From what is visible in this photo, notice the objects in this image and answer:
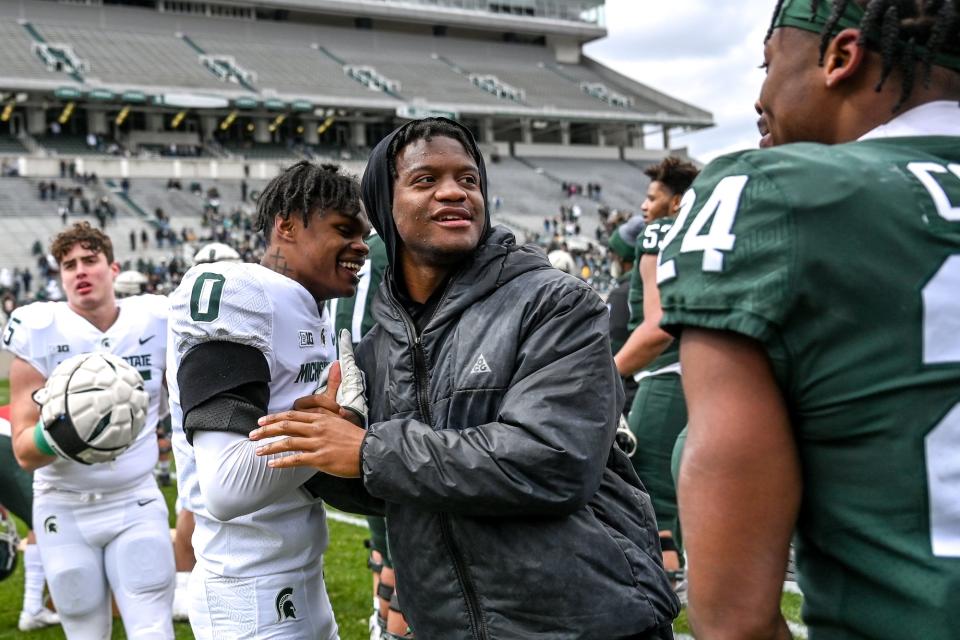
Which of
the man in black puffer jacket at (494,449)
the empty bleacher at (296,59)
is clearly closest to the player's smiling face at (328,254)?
the man in black puffer jacket at (494,449)

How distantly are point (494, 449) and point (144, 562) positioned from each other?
252cm

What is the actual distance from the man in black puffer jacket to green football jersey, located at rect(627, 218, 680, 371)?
199 cm

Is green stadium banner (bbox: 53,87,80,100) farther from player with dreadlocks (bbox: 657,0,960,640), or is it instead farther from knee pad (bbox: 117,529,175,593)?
player with dreadlocks (bbox: 657,0,960,640)

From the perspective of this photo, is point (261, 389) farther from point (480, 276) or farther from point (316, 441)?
point (480, 276)

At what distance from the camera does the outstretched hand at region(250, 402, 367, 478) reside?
1872mm

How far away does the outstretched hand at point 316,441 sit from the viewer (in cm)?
187

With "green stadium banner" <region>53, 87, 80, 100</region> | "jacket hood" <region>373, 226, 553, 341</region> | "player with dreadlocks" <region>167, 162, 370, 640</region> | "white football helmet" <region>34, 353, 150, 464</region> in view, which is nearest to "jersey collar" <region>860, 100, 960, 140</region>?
"jacket hood" <region>373, 226, 553, 341</region>

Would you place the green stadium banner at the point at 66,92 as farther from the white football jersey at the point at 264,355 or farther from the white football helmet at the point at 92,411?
the white football jersey at the point at 264,355

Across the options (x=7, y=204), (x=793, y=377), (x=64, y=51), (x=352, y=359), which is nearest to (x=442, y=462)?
(x=352, y=359)

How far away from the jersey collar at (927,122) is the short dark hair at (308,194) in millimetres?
1548

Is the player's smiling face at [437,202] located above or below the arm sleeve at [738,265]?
above

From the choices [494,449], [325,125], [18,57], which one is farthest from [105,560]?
[325,125]

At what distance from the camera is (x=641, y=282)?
4379 mm

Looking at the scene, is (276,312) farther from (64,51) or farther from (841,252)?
(64,51)
